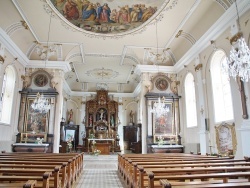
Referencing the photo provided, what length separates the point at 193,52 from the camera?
418 inches

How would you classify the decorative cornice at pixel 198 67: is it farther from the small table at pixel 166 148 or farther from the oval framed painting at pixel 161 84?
the small table at pixel 166 148

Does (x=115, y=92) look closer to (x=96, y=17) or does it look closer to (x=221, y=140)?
(x=96, y=17)

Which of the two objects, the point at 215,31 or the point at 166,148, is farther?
the point at 166,148

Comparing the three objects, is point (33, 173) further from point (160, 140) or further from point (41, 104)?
point (160, 140)

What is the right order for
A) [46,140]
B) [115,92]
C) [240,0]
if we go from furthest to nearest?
1. [115,92]
2. [46,140]
3. [240,0]

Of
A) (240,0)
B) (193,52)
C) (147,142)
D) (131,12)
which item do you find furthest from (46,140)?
(240,0)

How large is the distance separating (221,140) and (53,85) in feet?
29.8

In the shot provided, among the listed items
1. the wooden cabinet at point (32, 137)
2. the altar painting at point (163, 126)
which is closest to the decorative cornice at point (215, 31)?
the altar painting at point (163, 126)

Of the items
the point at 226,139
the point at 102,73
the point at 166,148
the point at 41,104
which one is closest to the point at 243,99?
the point at 226,139

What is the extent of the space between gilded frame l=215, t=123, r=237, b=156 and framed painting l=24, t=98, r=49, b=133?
8623 mm

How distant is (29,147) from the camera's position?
10781 millimetres

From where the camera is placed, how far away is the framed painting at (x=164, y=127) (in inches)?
475

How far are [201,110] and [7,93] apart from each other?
31.1ft

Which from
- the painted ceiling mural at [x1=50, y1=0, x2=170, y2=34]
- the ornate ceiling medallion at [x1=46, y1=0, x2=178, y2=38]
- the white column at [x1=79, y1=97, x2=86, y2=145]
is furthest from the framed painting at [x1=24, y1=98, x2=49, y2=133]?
the white column at [x1=79, y1=97, x2=86, y2=145]
